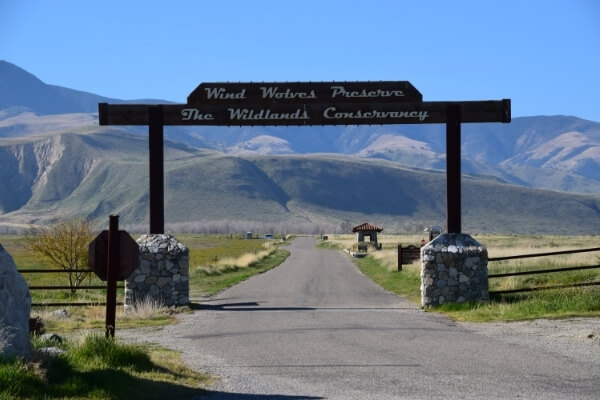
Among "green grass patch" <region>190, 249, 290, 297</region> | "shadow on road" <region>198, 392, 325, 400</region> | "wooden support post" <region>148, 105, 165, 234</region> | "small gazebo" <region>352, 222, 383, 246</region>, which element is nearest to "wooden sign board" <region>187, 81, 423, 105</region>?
"wooden support post" <region>148, 105, 165, 234</region>

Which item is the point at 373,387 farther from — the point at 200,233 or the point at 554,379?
the point at 200,233

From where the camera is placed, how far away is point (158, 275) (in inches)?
862

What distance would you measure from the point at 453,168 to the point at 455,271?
9.60 ft

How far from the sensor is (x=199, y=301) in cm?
2509

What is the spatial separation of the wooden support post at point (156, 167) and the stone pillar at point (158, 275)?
0.87 m

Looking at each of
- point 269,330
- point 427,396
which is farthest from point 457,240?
point 427,396

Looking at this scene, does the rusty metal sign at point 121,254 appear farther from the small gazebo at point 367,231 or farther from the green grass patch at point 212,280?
the small gazebo at point 367,231

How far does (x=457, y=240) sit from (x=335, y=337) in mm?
6859

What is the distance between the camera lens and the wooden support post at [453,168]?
22.1m

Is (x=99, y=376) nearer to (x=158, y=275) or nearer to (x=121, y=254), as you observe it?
(x=121, y=254)

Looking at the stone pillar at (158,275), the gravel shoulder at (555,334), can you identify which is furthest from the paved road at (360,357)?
the stone pillar at (158,275)

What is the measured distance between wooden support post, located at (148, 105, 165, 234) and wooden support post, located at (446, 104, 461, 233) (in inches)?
310

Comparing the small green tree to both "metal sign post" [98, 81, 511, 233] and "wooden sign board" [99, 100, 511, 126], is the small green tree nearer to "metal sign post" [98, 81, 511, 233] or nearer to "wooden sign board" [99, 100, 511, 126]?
"metal sign post" [98, 81, 511, 233]

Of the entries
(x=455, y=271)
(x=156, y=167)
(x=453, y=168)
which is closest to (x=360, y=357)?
(x=455, y=271)
